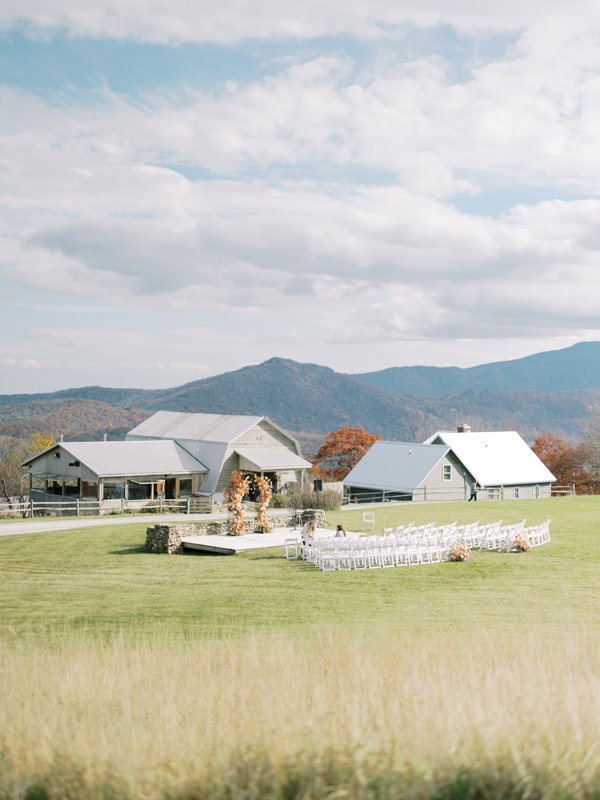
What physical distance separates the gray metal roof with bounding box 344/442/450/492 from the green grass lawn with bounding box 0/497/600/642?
24404 mm

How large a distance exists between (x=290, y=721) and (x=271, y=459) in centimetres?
4869

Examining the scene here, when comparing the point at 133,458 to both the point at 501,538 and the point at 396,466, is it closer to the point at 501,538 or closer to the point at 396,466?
the point at 396,466

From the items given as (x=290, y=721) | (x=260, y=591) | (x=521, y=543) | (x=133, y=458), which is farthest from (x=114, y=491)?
(x=290, y=721)

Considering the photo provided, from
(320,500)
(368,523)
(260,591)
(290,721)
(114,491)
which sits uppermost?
(114,491)

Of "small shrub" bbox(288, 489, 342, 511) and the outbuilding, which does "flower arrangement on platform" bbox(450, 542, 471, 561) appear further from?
the outbuilding

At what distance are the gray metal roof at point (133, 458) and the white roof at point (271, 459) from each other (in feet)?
9.51

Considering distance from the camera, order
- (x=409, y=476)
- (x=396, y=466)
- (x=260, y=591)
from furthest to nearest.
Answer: (x=396, y=466), (x=409, y=476), (x=260, y=591)

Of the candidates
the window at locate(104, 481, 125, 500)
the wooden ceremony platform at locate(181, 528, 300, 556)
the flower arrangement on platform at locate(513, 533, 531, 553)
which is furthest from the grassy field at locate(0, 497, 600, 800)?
the window at locate(104, 481, 125, 500)

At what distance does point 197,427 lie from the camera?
59.0 metres

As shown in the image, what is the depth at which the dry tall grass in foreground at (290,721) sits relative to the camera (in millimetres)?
4938

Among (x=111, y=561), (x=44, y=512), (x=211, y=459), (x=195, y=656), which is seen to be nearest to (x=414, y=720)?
(x=195, y=656)

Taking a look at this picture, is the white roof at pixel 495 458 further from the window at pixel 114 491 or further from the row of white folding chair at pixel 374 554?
the row of white folding chair at pixel 374 554

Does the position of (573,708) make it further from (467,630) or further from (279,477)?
(279,477)

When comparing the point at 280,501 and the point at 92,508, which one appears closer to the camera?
the point at 92,508
